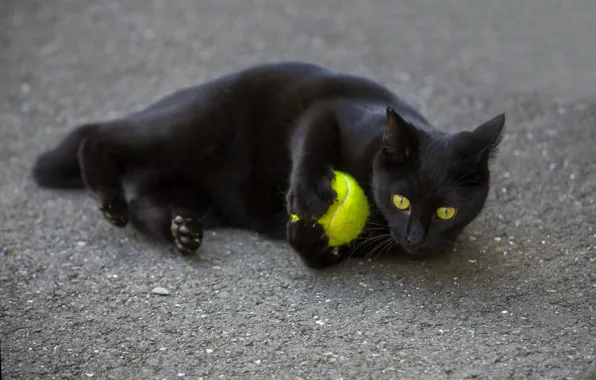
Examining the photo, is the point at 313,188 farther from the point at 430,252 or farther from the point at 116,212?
the point at 116,212

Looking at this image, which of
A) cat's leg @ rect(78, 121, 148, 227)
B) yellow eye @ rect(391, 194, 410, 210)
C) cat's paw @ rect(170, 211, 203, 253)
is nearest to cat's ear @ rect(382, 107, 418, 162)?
yellow eye @ rect(391, 194, 410, 210)

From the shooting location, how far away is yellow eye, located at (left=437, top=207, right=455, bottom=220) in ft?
7.45

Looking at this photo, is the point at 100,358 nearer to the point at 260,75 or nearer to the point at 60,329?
the point at 60,329

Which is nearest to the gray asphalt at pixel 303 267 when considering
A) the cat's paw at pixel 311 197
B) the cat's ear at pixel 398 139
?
the cat's paw at pixel 311 197

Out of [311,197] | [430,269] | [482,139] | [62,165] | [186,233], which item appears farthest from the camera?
[62,165]

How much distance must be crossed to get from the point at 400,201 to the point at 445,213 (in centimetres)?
14

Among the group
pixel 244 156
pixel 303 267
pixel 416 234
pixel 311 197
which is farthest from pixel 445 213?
pixel 244 156

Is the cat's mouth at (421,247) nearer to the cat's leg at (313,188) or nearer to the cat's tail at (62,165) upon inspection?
the cat's leg at (313,188)

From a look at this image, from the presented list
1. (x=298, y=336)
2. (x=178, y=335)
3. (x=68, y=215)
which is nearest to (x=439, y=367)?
(x=298, y=336)

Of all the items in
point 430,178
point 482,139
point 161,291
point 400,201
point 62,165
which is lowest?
point 62,165

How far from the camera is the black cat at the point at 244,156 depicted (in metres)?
2.46

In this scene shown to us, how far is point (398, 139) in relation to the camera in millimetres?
2256

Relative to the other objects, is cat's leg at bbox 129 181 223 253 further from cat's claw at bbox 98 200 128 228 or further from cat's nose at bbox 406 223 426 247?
cat's nose at bbox 406 223 426 247

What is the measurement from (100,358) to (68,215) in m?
0.98
